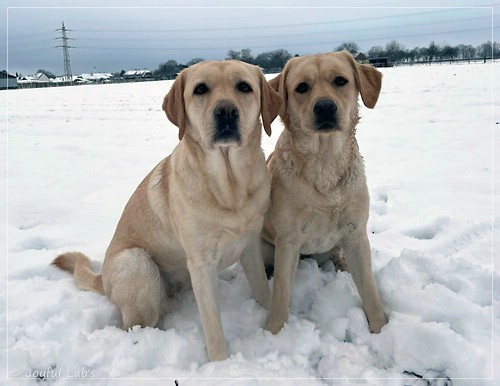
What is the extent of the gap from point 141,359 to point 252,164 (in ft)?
4.15

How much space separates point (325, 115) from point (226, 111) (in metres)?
0.60

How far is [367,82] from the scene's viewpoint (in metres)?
2.82

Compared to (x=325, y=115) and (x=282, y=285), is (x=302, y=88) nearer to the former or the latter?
(x=325, y=115)

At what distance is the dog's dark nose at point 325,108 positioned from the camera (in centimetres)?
252

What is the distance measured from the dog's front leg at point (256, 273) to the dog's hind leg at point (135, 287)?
58 centimetres

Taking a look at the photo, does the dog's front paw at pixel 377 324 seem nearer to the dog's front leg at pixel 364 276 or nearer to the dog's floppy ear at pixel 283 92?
the dog's front leg at pixel 364 276

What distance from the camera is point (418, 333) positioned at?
2373mm

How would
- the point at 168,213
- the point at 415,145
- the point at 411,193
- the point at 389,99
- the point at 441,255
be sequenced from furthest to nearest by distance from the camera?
A: the point at 389,99, the point at 415,145, the point at 411,193, the point at 441,255, the point at 168,213

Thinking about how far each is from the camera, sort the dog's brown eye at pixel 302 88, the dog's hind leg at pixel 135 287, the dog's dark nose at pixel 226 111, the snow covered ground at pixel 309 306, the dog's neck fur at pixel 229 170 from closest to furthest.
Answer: the snow covered ground at pixel 309 306 < the dog's dark nose at pixel 226 111 < the dog's neck fur at pixel 229 170 < the dog's hind leg at pixel 135 287 < the dog's brown eye at pixel 302 88

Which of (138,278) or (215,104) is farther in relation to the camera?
(138,278)

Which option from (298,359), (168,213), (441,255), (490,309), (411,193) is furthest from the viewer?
(411,193)

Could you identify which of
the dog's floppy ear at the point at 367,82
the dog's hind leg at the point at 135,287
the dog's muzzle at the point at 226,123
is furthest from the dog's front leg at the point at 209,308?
the dog's floppy ear at the point at 367,82

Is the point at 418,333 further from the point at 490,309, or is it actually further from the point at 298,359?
the point at 298,359

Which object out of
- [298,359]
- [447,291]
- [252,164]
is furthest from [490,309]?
[252,164]
